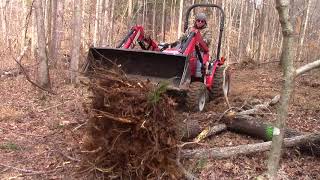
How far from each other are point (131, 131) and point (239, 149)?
5.61 ft

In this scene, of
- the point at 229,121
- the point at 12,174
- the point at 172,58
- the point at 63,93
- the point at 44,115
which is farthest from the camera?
the point at 63,93

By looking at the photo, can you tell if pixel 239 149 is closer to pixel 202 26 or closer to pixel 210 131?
pixel 210 131

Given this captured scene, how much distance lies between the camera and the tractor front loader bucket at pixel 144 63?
786 centimetres

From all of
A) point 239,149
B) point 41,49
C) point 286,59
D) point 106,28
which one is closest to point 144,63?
point 239,149

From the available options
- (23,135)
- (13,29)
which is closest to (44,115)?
(23,135)

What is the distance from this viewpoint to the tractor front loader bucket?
25.8 ft

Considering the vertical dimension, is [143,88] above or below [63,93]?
above

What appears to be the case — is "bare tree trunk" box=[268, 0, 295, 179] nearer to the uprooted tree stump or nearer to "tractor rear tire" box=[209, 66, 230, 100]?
the uprooted tree stump

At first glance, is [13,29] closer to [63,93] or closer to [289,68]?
[63,93]

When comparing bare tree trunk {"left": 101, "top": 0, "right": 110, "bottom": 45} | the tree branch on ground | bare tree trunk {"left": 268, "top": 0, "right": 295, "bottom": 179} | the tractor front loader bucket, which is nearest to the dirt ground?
the tractor front loader bucket

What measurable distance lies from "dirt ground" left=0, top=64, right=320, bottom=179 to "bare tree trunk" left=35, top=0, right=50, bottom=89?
325 mm

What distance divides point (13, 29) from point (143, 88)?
24156mm

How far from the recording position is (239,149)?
19.5 feet

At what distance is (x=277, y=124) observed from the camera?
4.16m
